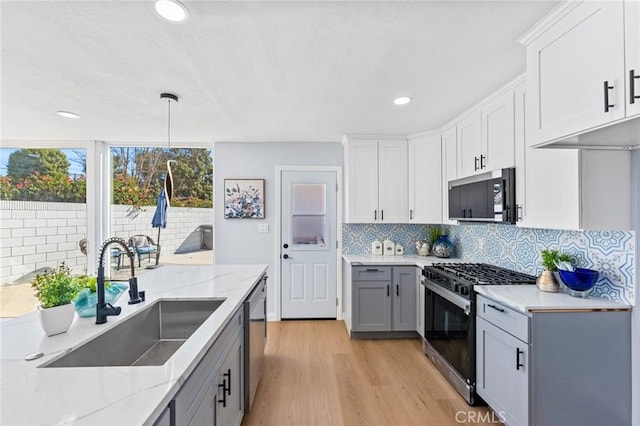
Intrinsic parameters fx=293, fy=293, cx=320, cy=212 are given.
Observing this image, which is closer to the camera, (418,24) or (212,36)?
(418,24)

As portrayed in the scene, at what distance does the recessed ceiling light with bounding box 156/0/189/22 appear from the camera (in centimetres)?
137

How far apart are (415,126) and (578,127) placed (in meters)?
2.07

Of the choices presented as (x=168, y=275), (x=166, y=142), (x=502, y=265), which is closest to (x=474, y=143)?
(x=502, y=265)

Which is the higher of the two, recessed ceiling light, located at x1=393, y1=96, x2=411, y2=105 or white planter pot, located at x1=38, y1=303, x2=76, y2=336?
recessed ceiling light, located at x1=393, y1=96, x2=411, y2=105

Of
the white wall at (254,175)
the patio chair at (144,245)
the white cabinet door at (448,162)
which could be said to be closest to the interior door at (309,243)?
the white wall at (254,175)

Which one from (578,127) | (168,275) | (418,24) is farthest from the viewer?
(168,275)

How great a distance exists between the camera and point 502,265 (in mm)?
2795

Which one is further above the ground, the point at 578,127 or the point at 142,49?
the point at 142,49

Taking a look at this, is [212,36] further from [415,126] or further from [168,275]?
[415,126]

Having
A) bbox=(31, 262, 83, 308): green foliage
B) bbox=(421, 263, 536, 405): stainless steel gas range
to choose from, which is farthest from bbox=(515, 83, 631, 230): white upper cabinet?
bbox=(31, 262, 83, 308): green foliage

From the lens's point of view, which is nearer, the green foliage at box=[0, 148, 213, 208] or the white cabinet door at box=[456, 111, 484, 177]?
the white cabinet door at box=[456, 111, 484, 177]

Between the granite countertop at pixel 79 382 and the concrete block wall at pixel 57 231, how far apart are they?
2.73 m

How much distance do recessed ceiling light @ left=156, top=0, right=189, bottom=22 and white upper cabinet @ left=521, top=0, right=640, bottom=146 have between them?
1809mm

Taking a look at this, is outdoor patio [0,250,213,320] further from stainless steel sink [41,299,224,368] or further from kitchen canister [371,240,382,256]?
kitchen canister [371,240,382,256]
